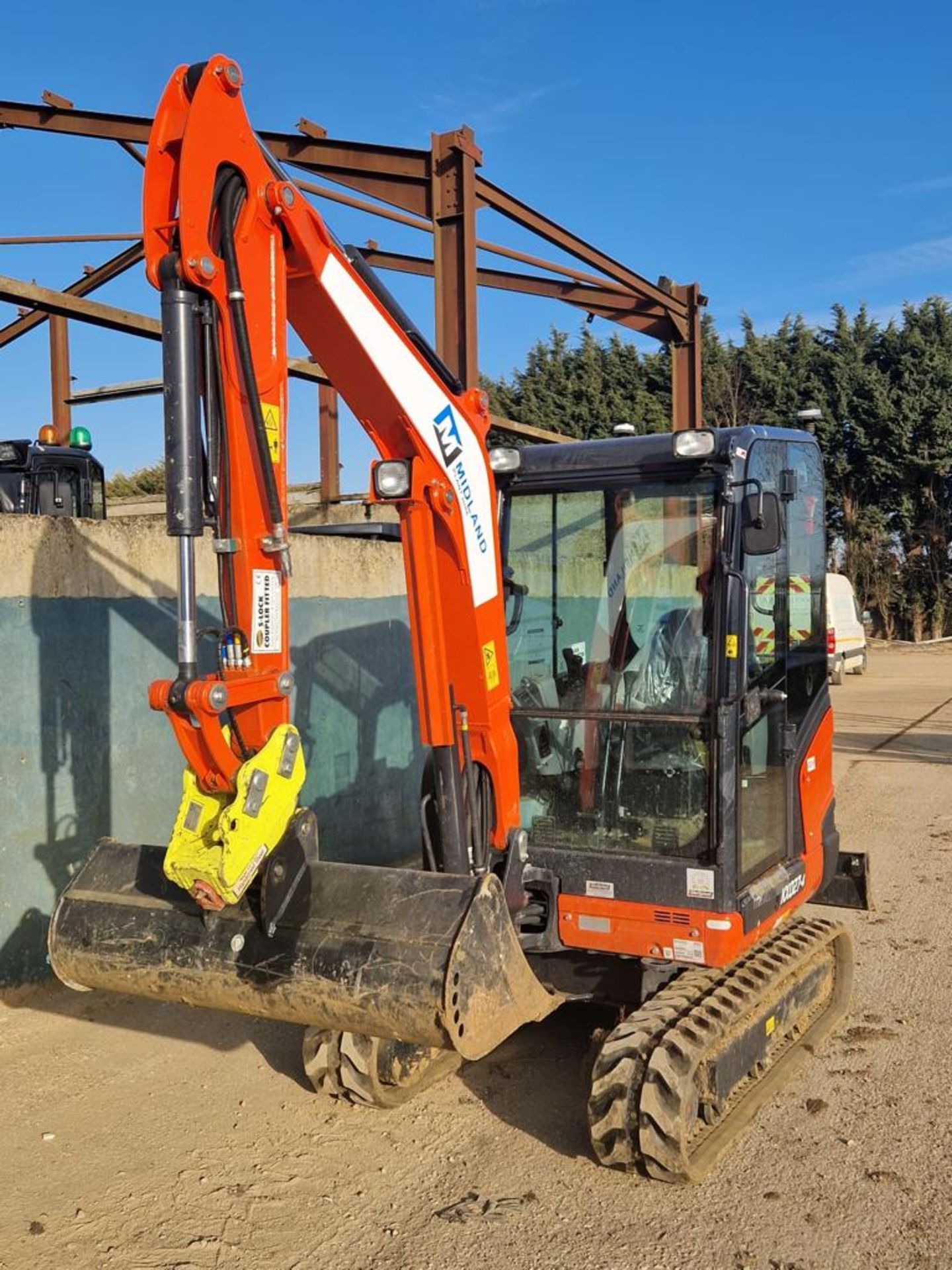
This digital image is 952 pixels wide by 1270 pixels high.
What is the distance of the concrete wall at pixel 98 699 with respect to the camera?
5789mm

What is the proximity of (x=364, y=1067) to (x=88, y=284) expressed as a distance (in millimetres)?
8424

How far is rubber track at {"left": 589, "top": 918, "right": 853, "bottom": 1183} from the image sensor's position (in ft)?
12.6

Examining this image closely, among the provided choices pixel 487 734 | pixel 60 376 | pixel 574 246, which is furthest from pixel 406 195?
pixel 487 734

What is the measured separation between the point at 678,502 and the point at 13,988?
4092 mm

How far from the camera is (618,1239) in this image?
11.9 feet

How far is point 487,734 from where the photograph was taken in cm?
423

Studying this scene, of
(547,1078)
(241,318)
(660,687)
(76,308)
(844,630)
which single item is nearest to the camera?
(241,318)

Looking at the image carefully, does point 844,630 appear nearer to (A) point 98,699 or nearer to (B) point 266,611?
(A) point 98,699

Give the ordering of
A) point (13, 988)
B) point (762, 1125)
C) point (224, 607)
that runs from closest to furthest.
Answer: point (224, 607) → point (762, 1125) → point (13, 988)

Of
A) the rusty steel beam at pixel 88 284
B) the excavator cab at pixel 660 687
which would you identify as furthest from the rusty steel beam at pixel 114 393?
the excavator cab at pixel 660 687

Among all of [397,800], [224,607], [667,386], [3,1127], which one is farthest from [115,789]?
[667,386]

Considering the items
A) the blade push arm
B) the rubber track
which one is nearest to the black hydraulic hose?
the blade push arm

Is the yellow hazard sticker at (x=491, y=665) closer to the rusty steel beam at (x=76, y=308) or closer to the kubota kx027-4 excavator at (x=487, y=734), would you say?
the kubota kx027-4 excavator at (x=487, y=734)

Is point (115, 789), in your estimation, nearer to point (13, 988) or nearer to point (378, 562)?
point (13, 988)
